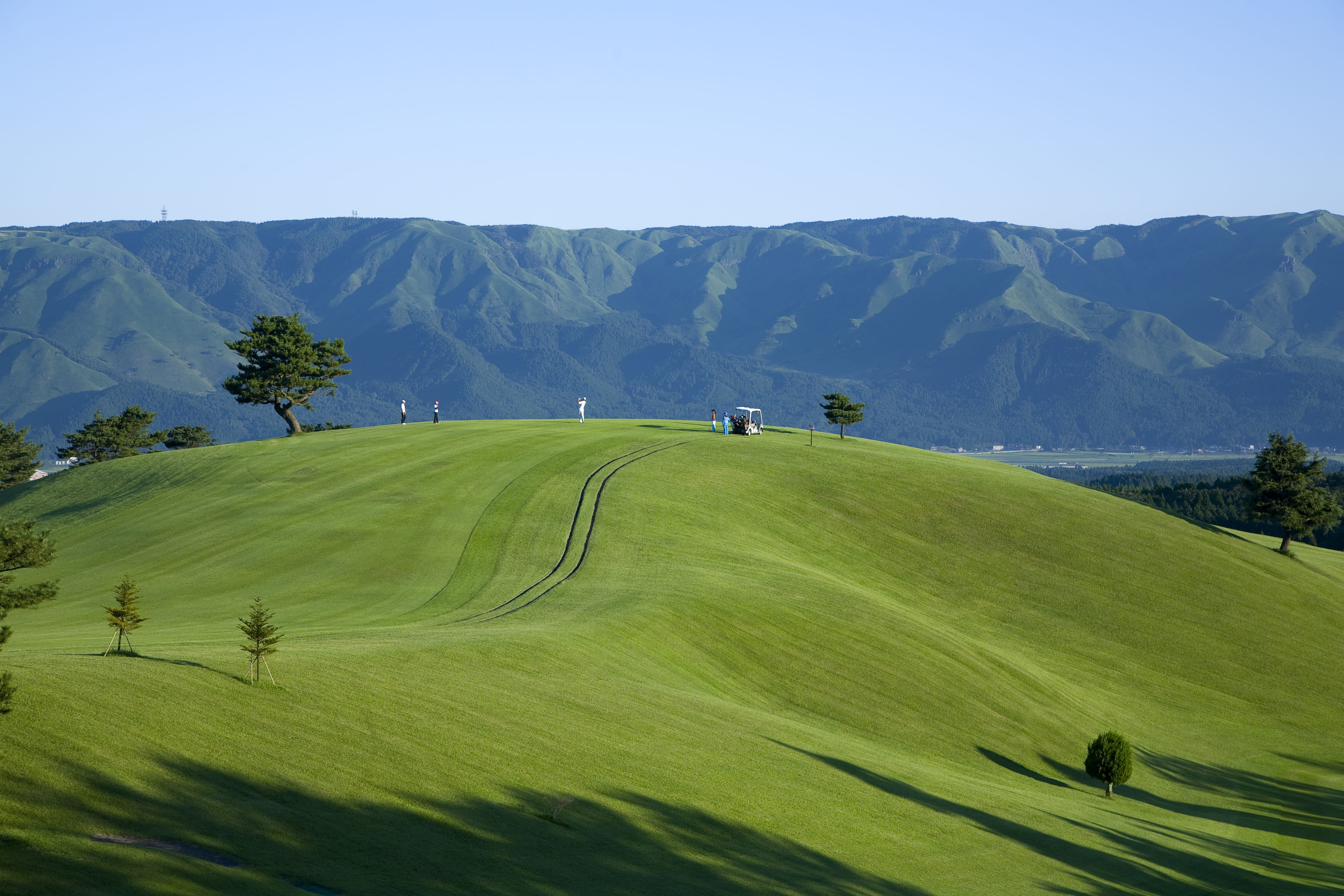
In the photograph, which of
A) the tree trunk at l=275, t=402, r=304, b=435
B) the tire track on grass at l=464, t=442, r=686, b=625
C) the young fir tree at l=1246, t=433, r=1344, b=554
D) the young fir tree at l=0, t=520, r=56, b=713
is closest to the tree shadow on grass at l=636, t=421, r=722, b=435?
the tire track on grass at l=464, t=442, r=686, b=625

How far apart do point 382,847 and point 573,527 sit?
40.2 m

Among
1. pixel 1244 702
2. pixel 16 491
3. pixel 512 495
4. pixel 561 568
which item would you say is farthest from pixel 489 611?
pixel 16 491

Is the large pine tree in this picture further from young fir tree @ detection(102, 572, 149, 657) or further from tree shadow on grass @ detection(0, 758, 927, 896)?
tree shadow on grass @ detection(0, 758, 927, 896)

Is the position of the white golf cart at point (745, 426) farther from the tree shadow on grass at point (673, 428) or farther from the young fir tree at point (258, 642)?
the young fir tree at point (258, 642)

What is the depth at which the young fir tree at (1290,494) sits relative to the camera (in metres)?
75.1

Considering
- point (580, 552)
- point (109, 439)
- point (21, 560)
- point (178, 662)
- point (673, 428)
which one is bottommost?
point (178, 662)

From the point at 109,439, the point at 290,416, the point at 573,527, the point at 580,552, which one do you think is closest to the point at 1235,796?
the point at 580,552

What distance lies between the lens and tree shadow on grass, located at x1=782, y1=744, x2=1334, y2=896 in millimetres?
28328

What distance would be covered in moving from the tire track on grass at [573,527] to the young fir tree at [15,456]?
3056 inches

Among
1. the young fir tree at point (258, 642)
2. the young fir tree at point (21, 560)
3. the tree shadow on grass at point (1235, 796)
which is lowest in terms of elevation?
the tree shadow on grass at point (1235, 796)

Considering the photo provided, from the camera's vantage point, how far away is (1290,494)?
76.1 m

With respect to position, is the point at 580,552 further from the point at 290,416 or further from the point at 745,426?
the point at 290,416

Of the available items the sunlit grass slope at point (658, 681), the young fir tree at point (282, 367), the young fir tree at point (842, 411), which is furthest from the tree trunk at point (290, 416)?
the young fir tree at point (842, 411)

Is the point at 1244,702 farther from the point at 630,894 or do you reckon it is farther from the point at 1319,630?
the point at 630,894
